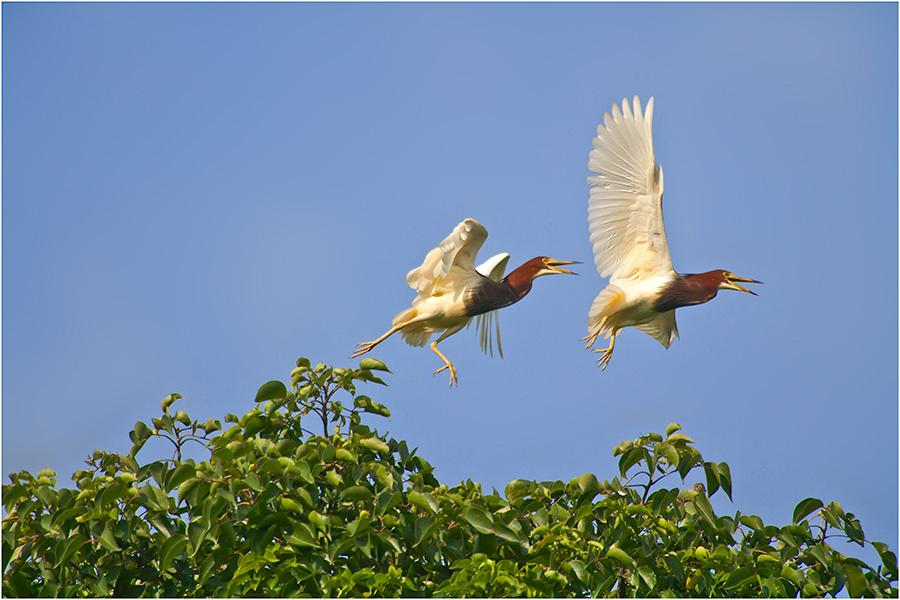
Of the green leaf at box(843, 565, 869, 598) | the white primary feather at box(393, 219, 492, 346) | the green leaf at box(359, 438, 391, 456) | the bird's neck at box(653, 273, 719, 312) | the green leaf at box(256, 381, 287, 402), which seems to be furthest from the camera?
the bird's neck at box(653, 273, 719, 312)

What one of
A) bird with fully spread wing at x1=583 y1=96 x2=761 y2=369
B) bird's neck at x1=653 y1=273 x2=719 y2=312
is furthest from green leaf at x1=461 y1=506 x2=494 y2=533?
bird's neck at x1=653 y1=273 x2=719 y2=312

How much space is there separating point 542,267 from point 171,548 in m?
3.69

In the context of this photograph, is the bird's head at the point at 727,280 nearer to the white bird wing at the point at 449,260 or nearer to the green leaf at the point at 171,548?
the white bird wing at the point at 449,260

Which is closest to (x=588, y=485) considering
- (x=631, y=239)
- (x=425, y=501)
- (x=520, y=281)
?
(x=425, y=501)

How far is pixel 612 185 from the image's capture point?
7777mm

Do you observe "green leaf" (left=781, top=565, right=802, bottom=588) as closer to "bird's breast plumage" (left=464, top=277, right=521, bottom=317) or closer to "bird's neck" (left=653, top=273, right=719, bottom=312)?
"bird's breast plumage" (left=464, top=277, right=521, bottom=317)

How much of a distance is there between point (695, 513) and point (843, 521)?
69 centimetres

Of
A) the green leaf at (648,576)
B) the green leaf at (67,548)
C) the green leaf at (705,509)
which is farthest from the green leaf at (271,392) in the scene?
the green leaf at (705,509)

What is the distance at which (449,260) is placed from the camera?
Result: 23.0 ft

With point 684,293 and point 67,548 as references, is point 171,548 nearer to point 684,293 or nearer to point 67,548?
point 67,548

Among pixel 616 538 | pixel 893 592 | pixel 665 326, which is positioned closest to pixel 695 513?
pixel 616 538

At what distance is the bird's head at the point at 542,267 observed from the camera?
7.45 m

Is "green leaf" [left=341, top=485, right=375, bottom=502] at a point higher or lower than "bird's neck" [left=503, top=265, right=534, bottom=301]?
lower

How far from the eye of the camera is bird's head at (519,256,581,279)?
24.5 ft
